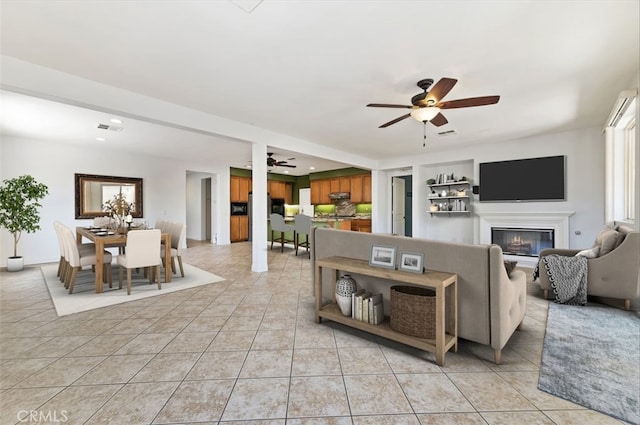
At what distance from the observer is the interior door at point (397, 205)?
8.45 metres

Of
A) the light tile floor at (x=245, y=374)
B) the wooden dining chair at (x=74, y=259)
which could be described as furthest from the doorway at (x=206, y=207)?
the light tile floor at (x=245, y=374)

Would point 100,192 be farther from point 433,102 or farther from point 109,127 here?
point 433,102

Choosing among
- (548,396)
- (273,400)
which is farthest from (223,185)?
(548,396)

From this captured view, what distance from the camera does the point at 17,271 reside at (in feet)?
16.2

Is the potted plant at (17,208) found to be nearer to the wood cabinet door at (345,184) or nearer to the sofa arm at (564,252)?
the wood cabinet door at (345,184)

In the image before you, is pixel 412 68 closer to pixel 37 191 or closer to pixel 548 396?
pixel 548 396

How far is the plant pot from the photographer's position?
16.0ft

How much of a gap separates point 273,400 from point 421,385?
929 millimetres

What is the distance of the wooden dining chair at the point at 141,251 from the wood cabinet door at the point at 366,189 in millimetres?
6169

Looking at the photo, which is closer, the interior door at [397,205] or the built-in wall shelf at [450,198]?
the built-in wall shelf at [450,198]

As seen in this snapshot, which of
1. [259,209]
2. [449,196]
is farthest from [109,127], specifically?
[449,196]

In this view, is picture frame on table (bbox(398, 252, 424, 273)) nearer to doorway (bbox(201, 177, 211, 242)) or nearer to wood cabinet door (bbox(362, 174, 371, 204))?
wood cabinet door (bbox(362, 174, 371, 204))

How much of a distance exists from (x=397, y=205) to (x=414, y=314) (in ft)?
22.3

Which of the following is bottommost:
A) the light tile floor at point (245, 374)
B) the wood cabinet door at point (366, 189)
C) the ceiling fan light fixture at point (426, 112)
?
the light tile floor at point (245, 374)
